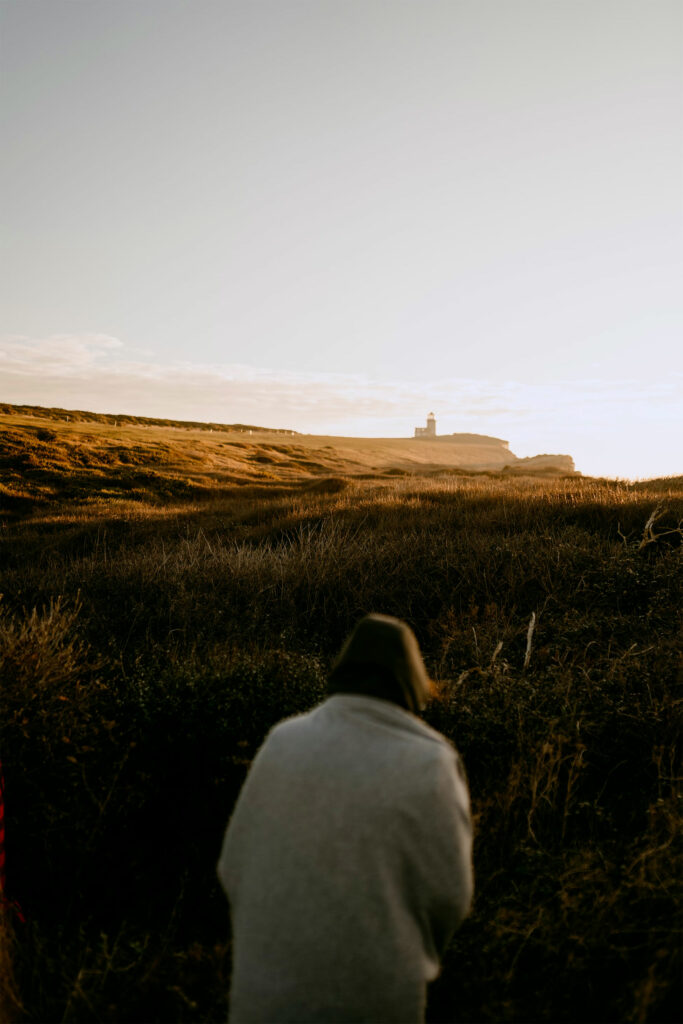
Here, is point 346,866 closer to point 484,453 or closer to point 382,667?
point 382,667

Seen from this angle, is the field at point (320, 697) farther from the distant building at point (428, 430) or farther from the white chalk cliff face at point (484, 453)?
the distant building at point (428, 430)

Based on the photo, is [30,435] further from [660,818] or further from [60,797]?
[660,818]

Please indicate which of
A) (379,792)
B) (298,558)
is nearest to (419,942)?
(379,792)

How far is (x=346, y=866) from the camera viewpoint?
6.33 ft

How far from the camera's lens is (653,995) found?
3.09 metres

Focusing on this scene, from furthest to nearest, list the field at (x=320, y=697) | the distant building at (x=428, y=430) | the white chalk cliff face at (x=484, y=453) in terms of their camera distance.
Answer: the distant building at (x=428, y=430) → the white chalk cliff face at (x=484, y=453) → the field at (x=320, y=697)

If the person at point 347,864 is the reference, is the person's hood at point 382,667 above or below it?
above

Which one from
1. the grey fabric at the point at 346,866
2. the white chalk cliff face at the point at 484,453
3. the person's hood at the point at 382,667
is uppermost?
the white chalk cliff face at the point at 484,453


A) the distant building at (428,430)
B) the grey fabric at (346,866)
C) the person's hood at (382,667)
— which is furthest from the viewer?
the distant building at (428,430)

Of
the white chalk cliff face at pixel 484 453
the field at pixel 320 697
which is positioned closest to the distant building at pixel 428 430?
the white chalk cliff face at pixel 484 453

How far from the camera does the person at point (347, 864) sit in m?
1.93

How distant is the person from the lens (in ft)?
6.33

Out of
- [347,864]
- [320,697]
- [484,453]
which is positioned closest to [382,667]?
[347,864]

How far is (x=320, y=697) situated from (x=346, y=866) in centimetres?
417
